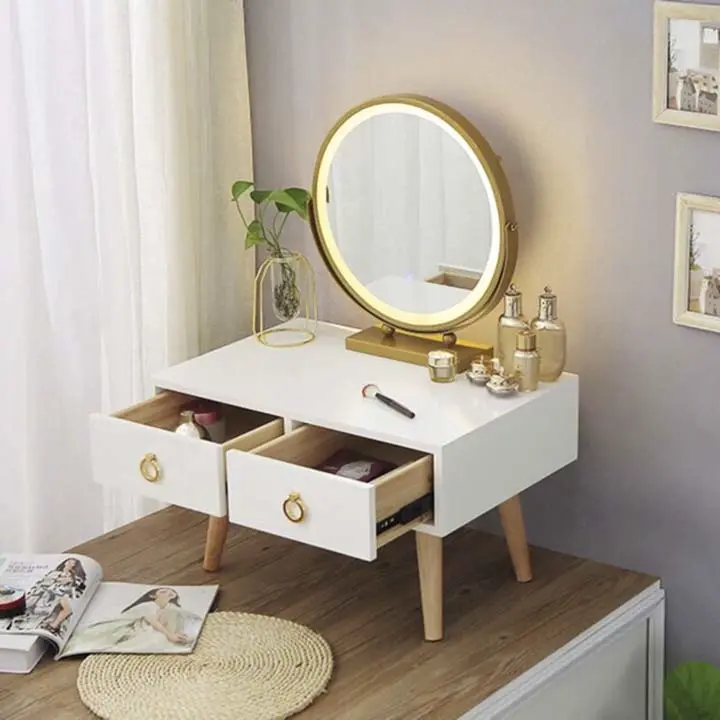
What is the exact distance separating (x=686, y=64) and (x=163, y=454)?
0.95m

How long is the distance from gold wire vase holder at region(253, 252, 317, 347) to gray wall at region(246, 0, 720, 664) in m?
0.30

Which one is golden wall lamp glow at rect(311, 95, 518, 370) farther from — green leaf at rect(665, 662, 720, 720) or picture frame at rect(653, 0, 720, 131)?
green leaf at rect(665, 662, 720, 720)

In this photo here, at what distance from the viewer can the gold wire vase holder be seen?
2.59 m

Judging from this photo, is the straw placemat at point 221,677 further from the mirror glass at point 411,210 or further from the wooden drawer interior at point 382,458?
the mirror glass at point 411,210

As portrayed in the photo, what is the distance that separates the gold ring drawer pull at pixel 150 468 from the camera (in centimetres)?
233

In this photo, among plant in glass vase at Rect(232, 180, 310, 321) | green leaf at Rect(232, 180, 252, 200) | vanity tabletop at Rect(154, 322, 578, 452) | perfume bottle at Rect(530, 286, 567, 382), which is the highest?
green leaf at Rect(232, 180, 252, 200)

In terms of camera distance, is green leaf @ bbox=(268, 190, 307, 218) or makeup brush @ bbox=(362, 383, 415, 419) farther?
green leaf @ bbox=(268, 190, 307, 218)

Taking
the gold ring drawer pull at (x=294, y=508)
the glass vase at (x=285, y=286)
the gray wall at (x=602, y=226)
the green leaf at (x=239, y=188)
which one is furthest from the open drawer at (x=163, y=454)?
the gray wall at (x=602, y=226)

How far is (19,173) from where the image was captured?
245cm

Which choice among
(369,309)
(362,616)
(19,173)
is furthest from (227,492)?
(19,173)

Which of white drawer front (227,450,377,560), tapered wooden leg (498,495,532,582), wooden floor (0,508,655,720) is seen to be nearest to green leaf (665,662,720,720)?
wooden floor (0,508,655,720)

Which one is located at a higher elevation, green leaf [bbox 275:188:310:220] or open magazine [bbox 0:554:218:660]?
green leaf [bbox 275:188:310:220]

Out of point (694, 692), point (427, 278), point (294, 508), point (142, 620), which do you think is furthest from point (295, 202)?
point (694, 692)

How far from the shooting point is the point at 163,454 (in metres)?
2.32
